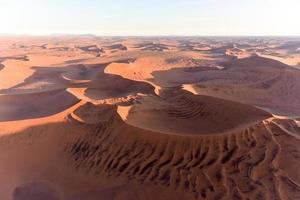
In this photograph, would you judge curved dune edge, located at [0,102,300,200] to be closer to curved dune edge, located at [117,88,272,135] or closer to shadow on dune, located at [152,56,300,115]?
curved dune edge, located at [117,88,272,135]

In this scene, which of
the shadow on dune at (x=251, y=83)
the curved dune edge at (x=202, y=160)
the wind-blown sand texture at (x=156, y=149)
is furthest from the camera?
the shadow on dune at (x=251, y=83)

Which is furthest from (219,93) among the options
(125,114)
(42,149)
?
(42,149)

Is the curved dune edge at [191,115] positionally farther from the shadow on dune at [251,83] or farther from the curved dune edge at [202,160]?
the shadow on dune at [251,83]

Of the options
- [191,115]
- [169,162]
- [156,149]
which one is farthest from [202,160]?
[191,115]

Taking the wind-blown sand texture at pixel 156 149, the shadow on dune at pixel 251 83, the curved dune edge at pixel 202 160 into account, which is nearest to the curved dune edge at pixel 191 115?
the wind-blown sand texture at pixel 156 149

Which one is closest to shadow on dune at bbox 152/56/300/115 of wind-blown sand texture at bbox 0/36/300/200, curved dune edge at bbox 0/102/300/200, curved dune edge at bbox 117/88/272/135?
wind-blown sand texture at bbox 0/36/300/200

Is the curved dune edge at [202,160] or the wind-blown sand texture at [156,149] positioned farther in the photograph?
the wind-blown sand texture at [156,149]

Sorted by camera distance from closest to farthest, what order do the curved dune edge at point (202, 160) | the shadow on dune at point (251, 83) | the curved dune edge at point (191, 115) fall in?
the curved dune edge at point (202, 160), the curved dune edge at point (191, 115), the shadow on dune at point (251, 83)

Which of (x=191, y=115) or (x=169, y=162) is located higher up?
(x=191, y=115)

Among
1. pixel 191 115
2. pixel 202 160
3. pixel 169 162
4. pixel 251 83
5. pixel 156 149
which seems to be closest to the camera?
pixel 202 160

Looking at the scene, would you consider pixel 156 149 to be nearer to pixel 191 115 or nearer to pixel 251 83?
pixel 191 115

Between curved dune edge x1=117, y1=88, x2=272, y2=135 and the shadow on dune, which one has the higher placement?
curved dune edge x1=117, y1=88, x2=272, y2=135

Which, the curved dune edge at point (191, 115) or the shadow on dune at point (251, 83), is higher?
the curved dune edge at point (191, 115)
